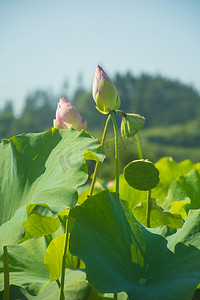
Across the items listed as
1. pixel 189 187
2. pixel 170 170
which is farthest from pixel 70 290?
pixel 170 170

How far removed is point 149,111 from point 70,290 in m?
34.7

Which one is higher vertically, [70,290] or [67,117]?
[67,117]

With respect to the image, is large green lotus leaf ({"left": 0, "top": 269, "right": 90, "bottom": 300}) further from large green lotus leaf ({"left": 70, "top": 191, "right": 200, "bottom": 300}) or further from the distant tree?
the distant tree

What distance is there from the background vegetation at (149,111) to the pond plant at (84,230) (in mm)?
26241

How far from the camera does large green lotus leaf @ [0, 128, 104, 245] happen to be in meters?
0.41

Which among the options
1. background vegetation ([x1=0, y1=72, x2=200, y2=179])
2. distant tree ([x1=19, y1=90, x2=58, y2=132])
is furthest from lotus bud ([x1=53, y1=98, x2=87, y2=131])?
distant tree ([x1=19, y1=90, x2=58, y2=132])

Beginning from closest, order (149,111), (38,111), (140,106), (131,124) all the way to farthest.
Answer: (131,124), (149,111), (140,106), (38,111)

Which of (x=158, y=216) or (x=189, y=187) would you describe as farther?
(x=189, y=187)

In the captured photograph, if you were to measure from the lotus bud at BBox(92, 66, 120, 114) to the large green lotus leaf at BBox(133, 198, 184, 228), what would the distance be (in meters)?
0.15

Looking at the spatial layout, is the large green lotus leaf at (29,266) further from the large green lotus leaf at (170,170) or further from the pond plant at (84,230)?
the large green lotus leaf at (170,170)

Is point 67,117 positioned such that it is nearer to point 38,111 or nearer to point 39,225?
point 39,225

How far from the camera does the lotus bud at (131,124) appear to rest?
1.64 feet

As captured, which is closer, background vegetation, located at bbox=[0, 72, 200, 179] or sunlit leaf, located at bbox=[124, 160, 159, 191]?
sunlit leaf, located at bbox=[124, 160, 159, 191]

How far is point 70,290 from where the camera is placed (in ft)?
1.41
